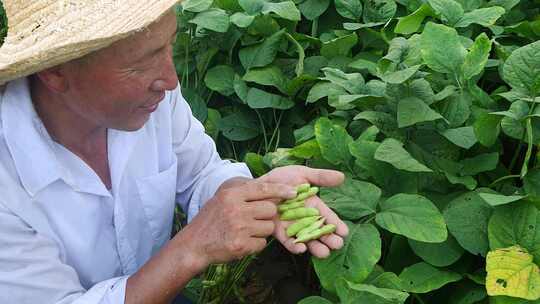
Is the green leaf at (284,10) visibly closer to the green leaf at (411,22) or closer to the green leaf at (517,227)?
the green leaf at (411,22)

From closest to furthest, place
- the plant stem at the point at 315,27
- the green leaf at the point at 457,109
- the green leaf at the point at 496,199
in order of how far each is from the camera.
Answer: the green leaf at the point at 496,199 < the green leaf at the point at 457,109 < the plant stem at the point at 315,27

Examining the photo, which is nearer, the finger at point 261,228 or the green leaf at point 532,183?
the finger at point 261,228

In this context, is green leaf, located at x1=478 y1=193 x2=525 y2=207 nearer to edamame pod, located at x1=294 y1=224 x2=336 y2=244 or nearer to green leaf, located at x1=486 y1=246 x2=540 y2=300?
green leaf, located at x1=486 y1=246 x2=540 y2=300

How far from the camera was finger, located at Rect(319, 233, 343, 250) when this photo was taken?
63.7 inches

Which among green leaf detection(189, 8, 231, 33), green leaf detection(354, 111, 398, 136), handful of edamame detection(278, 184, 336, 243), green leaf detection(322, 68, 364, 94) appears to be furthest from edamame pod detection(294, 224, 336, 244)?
green leaf detection(189, 8, 231, 33)

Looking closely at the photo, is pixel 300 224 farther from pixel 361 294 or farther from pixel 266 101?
pixel 266 101

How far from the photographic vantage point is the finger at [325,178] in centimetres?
172

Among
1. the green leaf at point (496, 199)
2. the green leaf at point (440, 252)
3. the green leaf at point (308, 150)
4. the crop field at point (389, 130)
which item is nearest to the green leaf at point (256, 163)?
the crop field at point (389, 130)

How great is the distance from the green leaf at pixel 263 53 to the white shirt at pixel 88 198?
47cm

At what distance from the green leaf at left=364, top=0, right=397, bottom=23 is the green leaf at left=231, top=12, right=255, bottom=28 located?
40 centimetres

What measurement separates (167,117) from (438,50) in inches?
27.4

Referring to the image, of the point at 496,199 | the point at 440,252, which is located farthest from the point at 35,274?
the point at 496,199

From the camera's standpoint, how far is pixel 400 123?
1.83 meters

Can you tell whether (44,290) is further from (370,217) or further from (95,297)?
(370,217)
